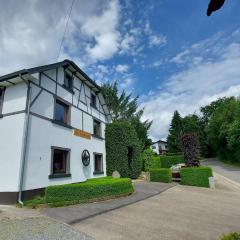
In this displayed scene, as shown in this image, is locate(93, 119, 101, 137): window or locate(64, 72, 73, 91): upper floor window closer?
locate(64, 72, 73, 91): upper floor window

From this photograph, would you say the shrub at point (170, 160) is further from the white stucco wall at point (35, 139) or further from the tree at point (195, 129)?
the tree at point (195, 129)

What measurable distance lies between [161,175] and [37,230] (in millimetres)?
14061

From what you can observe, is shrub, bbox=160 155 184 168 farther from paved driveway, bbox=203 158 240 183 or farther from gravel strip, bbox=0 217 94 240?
gravel strip, bbox=0 217 94 240

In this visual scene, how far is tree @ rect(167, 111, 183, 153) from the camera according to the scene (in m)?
55.7

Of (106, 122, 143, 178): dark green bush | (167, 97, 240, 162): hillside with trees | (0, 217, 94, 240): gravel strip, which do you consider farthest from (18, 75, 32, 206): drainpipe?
(167, 97, 240, 162): hillside with trees

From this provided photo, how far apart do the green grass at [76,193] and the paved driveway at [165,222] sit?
165 cm

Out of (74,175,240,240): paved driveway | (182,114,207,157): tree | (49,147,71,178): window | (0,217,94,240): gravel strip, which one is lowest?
(74,175,240,240): paved driveway

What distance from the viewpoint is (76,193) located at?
1016 cm

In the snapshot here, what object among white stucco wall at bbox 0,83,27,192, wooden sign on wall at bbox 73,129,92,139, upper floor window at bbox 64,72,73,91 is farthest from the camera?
upper floor window at bbox 64,72,73,91

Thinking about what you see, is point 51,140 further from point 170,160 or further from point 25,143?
point 170,160

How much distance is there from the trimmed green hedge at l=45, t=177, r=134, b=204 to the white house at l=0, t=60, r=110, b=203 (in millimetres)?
1510

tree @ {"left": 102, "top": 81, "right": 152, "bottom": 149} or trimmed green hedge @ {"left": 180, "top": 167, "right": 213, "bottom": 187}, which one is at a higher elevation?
tree @ {"left": 102, "top": 81, "right": 152, "bottom": 149}

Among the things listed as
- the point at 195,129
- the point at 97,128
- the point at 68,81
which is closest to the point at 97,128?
the point at 97,128

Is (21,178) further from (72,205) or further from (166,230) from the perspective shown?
(166,230)
